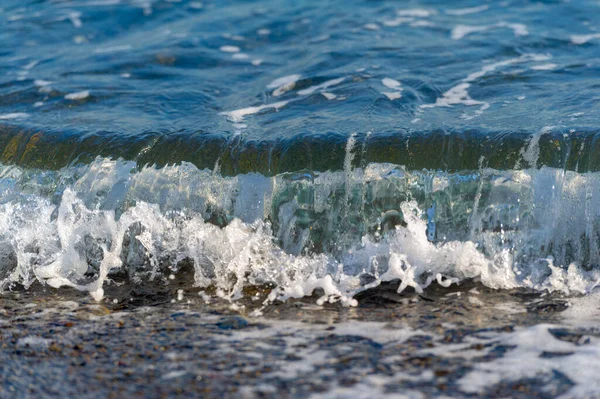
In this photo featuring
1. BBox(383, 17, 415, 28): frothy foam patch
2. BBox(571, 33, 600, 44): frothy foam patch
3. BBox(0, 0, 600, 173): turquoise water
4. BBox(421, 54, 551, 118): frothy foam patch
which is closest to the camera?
BBox(0, 0, 600, 173): turquoise water

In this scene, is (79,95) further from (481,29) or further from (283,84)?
(481,29)

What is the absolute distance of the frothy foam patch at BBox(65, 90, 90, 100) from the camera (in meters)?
6.25

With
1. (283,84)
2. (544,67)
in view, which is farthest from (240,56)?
(544,67)

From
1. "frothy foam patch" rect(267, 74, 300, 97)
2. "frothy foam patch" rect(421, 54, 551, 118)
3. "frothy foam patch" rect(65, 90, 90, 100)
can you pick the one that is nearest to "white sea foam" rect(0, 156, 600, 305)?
"frothy foam patch" rect(421, 54, 551, 118)

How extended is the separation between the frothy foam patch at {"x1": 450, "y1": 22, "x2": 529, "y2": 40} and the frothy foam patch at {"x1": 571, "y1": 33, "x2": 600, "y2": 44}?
17.8 inches

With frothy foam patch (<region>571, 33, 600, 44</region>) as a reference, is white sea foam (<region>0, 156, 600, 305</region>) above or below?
below

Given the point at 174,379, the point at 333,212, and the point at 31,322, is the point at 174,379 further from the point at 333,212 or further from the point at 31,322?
the point at 333,212

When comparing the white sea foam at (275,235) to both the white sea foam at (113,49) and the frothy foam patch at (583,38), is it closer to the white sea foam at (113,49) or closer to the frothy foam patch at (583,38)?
the frothy foam patch at (583,38)

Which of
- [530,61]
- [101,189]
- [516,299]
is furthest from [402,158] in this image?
[530,61]

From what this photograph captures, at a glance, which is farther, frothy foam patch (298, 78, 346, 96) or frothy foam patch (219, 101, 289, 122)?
frothy foam patch (298, 78, 346, 96)

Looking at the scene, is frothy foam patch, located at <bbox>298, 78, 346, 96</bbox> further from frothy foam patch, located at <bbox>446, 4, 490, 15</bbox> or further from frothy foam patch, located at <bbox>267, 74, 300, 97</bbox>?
frothy foam patch, located at <bbox>446, 4, 490, 15</bbox>

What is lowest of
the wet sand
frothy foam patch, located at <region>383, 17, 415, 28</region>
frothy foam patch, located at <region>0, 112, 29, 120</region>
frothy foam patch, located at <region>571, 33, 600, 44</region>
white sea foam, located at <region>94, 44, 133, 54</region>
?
the wet sand

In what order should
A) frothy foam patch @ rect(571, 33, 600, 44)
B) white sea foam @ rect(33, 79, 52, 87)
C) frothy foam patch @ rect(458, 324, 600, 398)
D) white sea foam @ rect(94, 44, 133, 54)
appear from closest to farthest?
1. frothy foam patch @ rect(458, 324, 600, 398)
2. white sea foam @ rect(33, 79, 52, 87)
3. frothy foam patch @ rect(571, 33, 600, 44)
4. white sea foam @ rect(94, 44, 133, 54)

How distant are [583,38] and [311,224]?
4.06 meters
